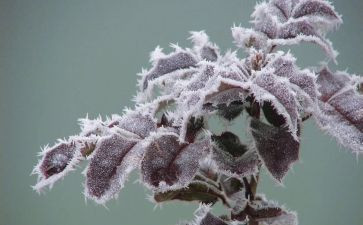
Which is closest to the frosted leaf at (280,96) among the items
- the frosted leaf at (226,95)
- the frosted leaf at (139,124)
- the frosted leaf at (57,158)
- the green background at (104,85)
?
the frosted leaf at (226,95)

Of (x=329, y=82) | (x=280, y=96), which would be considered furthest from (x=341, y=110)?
(x=280, y=96)

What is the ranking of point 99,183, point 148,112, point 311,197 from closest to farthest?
point 99,183 → point 148,112 → point 311,197

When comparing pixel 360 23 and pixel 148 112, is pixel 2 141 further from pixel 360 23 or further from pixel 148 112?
pixel 148 112

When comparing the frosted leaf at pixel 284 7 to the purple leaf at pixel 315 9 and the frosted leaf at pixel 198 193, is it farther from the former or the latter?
the frosted leaf at pixel 198 193

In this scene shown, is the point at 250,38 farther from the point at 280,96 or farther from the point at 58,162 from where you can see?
the point at 58,162

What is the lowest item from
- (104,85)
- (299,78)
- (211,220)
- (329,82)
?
(211,220)

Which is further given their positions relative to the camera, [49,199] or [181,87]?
[49,199]

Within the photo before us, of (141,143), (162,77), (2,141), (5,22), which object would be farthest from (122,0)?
(141,143)

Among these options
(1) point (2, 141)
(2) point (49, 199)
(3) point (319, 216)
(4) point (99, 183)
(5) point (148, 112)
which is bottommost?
(4) point (99, 183)
